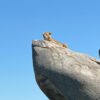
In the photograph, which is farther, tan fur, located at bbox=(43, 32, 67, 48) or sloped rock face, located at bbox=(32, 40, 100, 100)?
tan fur, located at bbox=(43, 32, 67, 48)

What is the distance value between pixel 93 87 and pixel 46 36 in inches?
114

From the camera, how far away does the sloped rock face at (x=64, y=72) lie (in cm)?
1817

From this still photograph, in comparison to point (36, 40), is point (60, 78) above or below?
below

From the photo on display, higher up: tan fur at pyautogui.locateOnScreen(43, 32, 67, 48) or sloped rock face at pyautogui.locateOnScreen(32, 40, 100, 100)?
tan fur at pyautogui.locateOnScreen(43, 32, 67, 48)

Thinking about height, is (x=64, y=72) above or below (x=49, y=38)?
below

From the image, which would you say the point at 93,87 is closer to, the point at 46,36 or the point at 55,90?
the point at 55,90

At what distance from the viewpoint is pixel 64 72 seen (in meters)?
18.5

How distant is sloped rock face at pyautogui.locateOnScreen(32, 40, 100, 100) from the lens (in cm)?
1817

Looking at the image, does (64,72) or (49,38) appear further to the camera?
(49,38)

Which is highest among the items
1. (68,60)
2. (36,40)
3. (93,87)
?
(36,40)

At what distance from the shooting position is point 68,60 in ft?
61.9

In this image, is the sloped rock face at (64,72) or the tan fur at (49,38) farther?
the tan fur at (49,38)

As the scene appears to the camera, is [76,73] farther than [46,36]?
No

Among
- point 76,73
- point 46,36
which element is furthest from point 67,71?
point 46,36
